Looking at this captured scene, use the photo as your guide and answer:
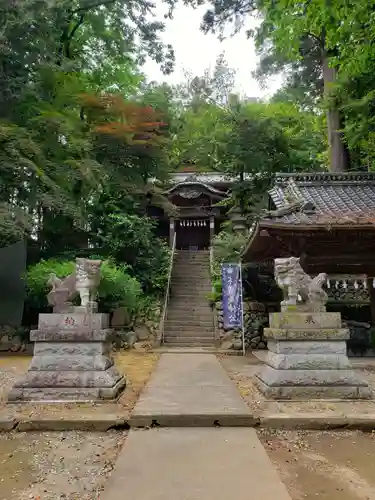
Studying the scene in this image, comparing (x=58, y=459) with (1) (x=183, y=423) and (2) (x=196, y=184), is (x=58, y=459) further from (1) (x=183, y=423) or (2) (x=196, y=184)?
(2) (x=196, y=184)

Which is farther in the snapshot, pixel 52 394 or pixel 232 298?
pixel 232 298

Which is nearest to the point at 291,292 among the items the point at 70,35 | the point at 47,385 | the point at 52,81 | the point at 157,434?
the point at 157,434

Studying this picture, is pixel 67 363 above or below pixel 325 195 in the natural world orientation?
below

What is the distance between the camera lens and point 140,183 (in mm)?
17438

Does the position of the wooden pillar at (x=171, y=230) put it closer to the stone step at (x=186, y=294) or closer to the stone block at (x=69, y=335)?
the stone step at (x=186, y=294)

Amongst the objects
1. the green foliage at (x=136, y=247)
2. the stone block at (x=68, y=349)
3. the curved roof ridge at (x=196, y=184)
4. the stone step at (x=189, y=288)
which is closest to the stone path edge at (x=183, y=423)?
the stone block at (x=68, y=349)

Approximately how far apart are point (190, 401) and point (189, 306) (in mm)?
10862

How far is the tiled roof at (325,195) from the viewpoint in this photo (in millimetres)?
9844

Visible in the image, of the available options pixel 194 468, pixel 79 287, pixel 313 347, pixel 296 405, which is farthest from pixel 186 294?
pixel 194 468

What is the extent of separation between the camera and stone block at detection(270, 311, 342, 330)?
605cm

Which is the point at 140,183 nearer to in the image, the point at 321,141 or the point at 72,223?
the point at 72,223

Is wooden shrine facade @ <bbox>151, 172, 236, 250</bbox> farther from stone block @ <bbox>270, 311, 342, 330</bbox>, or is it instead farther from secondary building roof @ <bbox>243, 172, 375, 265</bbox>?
stone block @ <bbox>270, 311, 342, 330</bbox>

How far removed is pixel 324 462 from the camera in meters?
3.75

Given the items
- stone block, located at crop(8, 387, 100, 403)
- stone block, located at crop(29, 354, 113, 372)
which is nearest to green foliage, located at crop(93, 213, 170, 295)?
stone block, located at crop(29, 354, 113, 372)
